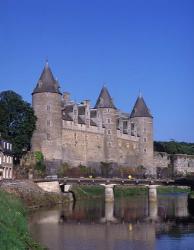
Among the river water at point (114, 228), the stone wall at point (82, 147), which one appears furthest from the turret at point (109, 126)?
the river water at point (114, 228)

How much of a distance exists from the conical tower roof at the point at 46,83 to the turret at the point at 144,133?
62.1 ft

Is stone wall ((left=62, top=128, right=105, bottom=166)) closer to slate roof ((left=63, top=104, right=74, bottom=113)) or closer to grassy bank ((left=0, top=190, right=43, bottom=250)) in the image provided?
slate roof ((left=63, top=104, right=74, bottom=113))

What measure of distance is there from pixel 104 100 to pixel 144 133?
9.88m

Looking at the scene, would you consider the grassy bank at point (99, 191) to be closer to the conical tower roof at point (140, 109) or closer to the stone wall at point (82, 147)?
the stone wall at point (82, 147)

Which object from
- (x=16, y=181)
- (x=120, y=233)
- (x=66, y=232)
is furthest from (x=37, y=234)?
(x=16, y=181)

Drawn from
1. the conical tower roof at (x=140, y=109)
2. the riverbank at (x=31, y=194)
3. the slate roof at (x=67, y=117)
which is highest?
the conical tower roof at (x=140, y=109)

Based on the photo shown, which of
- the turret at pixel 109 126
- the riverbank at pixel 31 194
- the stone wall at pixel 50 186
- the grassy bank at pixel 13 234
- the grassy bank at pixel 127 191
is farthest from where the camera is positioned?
the turret at pixel 109 126

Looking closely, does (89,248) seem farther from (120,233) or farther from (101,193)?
(101,193)

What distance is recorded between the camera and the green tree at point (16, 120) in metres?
55.9

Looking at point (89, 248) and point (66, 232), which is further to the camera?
point (66, 232)

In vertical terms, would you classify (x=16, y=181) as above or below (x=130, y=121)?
below

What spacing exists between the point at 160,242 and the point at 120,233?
11.4ft

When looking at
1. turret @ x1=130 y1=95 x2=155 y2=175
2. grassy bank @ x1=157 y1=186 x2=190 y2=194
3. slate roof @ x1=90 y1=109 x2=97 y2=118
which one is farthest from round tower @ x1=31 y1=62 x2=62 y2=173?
turret @ x1=130 y1=95 x2=155 y2=175

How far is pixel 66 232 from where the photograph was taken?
28.0 m
